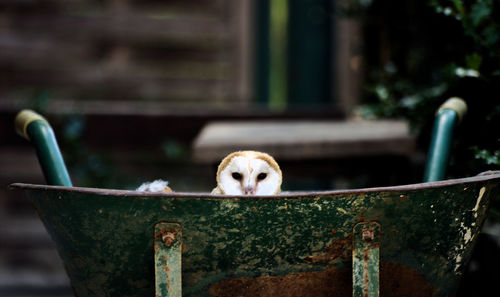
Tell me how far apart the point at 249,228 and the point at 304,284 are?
143 millimetres

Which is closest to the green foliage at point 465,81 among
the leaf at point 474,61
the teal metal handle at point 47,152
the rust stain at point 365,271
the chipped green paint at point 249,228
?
the leaf at point 474,61

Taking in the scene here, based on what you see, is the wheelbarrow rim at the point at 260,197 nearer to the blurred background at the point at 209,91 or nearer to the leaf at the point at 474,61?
the leaf at the point at 474,61

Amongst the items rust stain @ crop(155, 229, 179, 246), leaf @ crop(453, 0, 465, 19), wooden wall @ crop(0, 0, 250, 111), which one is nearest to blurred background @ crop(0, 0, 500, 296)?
wooden wall @ crop(0, 0, 250, 111)

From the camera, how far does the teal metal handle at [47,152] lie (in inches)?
45.9

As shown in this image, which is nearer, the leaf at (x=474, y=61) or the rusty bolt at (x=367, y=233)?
the rusty bolt at (x=367, y=233)

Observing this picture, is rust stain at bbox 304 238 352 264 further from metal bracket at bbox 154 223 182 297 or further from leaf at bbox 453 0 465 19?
leaf at bbox 453 0 465 19

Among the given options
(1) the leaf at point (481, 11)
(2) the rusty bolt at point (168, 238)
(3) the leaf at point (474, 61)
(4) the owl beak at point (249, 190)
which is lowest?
(2) the rusty bolt at point (168, 238)

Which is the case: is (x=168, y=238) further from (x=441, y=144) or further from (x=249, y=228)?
(x=441, y=144)

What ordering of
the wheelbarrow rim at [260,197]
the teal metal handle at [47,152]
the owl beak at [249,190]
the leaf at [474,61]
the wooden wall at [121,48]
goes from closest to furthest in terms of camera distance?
the wheelbarrow rim at [260,197] < the owl beak at [249,190] < the teal metal handle at [47,152] < the leaf at [474,61] < the wooden wall at [121,48]

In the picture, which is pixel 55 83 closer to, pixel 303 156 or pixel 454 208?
pixel 303 156

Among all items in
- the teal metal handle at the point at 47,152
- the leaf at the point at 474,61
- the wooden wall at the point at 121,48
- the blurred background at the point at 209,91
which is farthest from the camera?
the wooden wall at the point at 121,48

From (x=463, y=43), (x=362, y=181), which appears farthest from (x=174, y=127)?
(x=463, y=43)

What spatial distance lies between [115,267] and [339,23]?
116 inches

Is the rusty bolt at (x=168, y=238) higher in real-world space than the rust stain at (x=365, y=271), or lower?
higher
